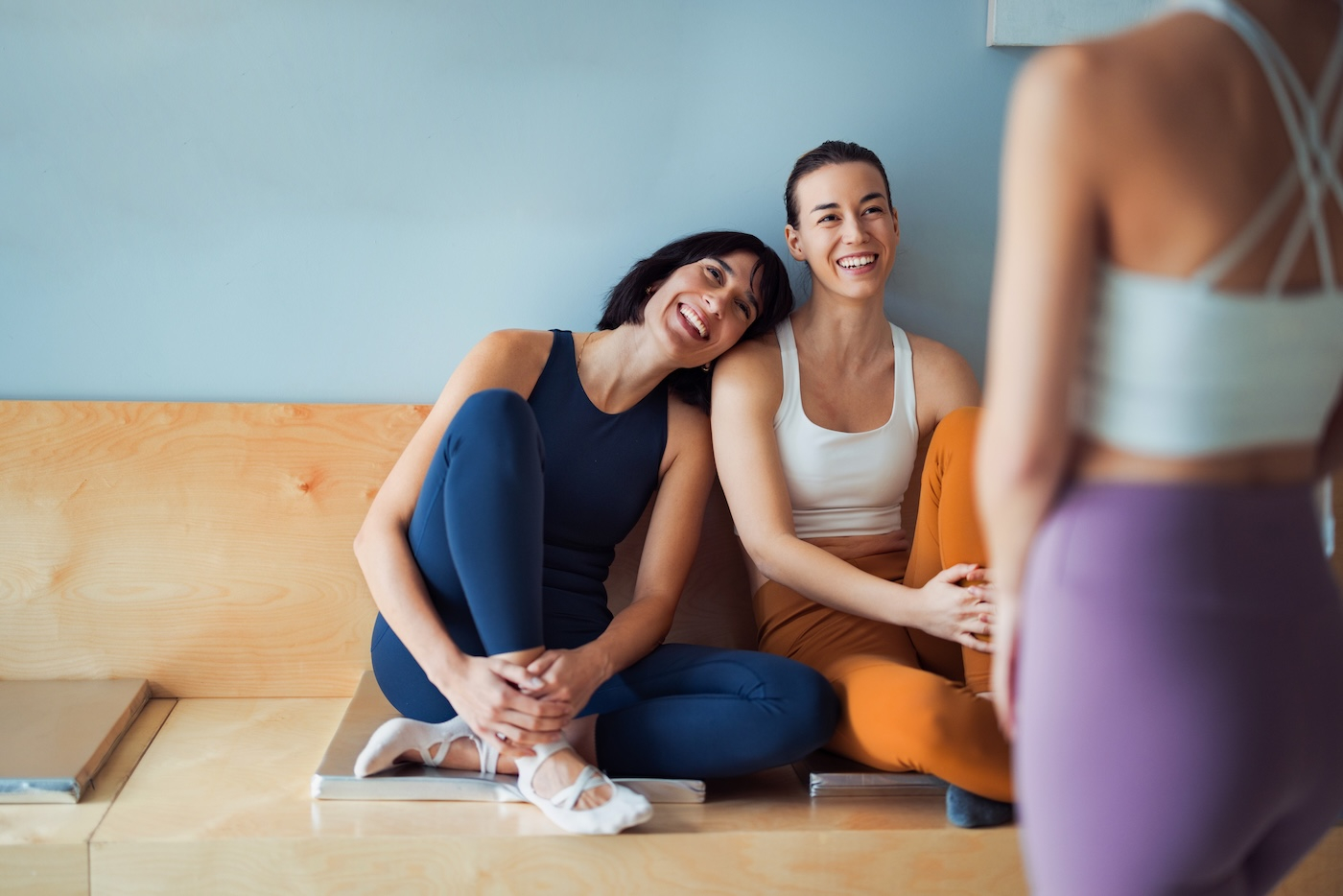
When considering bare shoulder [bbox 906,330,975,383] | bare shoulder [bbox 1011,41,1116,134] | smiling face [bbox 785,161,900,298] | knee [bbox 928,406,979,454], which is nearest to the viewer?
bare shoulder [bbox 1011,41,1116,134]

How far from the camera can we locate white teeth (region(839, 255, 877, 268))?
1.82 m

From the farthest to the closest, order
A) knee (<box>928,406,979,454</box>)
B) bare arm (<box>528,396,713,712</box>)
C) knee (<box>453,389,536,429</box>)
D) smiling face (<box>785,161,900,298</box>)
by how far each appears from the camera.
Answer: smiling face (<box>785,161,900,298</box>), knee (<box>928,406,979,454</box>), bare arm (<box>528,396,713,712</box>), knee (<box>453,389,536,429</box>)

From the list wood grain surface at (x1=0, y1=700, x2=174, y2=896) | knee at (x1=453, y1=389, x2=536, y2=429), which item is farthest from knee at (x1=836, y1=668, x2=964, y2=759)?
wood grain surface at (x1=0, y1=700, x2=174, y2=896)

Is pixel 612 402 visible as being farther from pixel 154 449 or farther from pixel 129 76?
pixel 129 76

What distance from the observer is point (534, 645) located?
1.49 m

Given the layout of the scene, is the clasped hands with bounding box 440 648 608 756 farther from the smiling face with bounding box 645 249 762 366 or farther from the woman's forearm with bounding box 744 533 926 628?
the smiling face with bounding box 645 249 762 366

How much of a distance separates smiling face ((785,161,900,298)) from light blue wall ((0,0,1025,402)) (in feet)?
0.68

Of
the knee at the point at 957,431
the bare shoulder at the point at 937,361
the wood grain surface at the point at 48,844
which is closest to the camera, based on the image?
the wood grain surface at the point at 48,844

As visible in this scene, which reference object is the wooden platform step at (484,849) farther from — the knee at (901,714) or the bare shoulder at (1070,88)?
the bare shoulder at (1070,88)

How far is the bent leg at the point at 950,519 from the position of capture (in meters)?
1.62

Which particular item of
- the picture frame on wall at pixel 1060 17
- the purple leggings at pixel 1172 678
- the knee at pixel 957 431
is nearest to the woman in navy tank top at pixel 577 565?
the knee at pixel 957 431

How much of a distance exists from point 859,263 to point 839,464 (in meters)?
0.34

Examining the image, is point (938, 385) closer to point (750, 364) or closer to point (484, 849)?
point (750, 364)

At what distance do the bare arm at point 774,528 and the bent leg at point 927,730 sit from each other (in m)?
0.09
